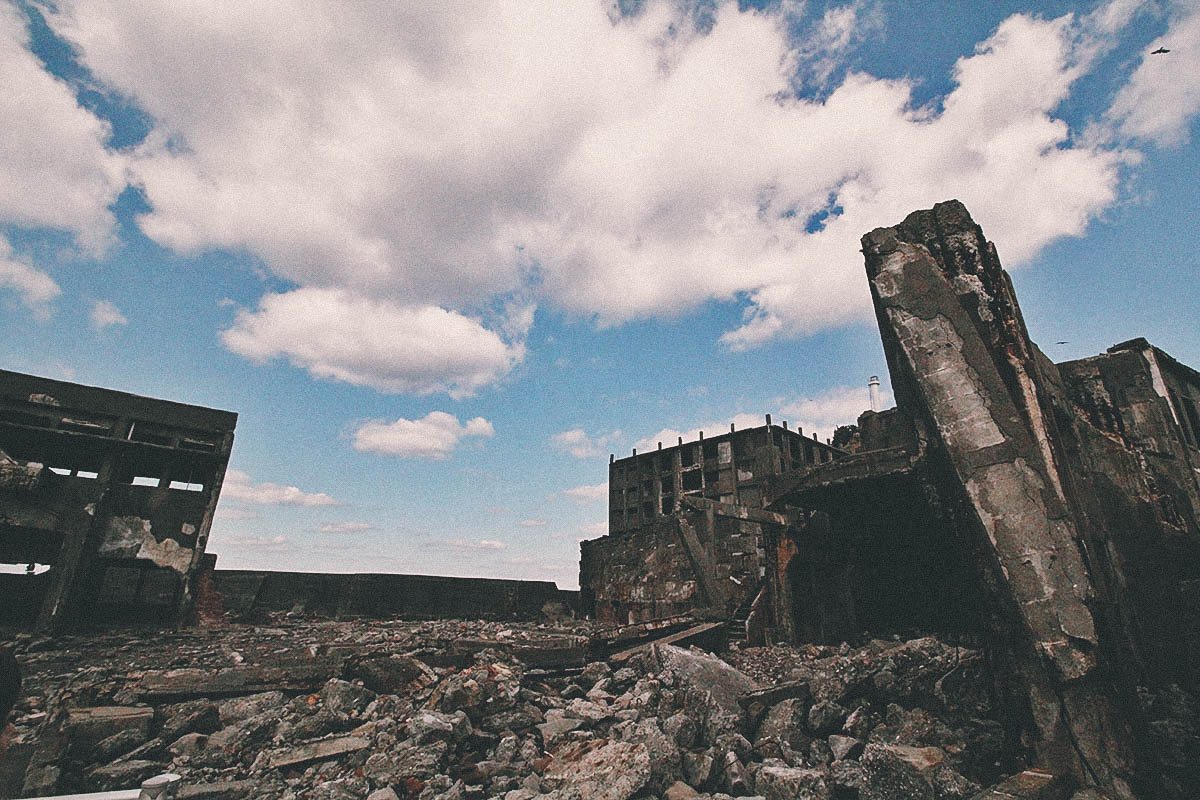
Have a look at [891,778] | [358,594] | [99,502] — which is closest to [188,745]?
[891,778]

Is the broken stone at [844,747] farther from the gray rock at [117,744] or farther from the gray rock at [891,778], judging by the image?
the gray rock at [117,744]

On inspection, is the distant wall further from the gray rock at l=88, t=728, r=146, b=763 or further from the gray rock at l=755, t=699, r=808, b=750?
the gray rock at l=755, t=699, r=808, b=750

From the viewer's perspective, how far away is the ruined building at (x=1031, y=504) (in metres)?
3.14

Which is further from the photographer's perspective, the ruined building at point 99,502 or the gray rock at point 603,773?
the ruined building at point 99,502

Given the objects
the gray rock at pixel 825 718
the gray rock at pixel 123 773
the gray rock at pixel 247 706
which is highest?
the gray rock at pixel 825 718

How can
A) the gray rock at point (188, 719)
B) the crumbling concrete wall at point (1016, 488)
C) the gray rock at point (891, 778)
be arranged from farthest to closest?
1. the gray rock at point (188, 719)
2. the crumbling concrete wall at point (1016, 488)
3. the gray rock at point (891, 778)

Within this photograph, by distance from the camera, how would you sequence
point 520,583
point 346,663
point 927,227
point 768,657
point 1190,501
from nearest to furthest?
1. point 927,227
2. point 346,663
3. point 1190,501
4. point 768,657
5. point 520,583

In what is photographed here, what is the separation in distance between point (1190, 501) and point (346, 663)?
31.2ft

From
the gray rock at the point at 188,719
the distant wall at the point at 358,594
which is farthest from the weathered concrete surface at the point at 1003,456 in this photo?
the distant wall at the point at 358,594

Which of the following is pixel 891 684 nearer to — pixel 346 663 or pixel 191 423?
pixel 346 663

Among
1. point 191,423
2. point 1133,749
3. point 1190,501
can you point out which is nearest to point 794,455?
point 1190,501

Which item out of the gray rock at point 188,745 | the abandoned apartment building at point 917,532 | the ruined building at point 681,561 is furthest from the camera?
the ruined building at point 681,561

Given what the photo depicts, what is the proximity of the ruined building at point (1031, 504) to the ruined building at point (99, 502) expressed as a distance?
1100cm

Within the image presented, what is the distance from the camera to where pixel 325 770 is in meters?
3.57
